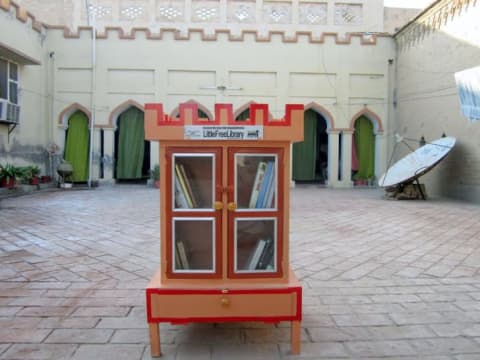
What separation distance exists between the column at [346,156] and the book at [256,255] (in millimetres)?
13063

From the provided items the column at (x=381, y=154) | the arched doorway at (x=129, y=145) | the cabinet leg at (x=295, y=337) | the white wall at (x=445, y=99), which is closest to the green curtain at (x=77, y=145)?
the arched doorway at (x=129, y=145)

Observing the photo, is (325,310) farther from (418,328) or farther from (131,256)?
(131,256)

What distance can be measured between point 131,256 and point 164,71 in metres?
11.1

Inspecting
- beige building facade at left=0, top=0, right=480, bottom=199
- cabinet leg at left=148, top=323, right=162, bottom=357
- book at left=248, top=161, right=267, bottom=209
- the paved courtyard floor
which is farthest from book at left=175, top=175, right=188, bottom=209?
beige building facade at left=0, top=0, right=480, bottom=199

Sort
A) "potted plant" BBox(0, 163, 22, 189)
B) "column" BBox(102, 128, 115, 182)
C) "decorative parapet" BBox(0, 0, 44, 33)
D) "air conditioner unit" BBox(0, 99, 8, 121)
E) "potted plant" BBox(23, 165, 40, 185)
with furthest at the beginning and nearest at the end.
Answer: "column" BBox(102, 128, 115, 182)
"potted plant" BBox(23, 165, 40, 185)
"decorative parapet" BBox(0, 0, 44, 33)
"air conditioner unit" BBox(0, 99, 8, 121)
"potted plant" BBox(0, 163, 22, 189)

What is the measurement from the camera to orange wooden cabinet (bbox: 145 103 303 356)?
2.38 meters

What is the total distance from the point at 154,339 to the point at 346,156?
533 inches

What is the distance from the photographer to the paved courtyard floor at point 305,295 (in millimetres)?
2459

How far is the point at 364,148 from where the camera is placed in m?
15.3

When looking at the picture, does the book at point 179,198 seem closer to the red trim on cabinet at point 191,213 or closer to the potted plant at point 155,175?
the red trim on cabinet at point 191,213

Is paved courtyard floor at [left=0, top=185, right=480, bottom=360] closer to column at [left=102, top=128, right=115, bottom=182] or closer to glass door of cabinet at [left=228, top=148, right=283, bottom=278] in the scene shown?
glass door of cabinet at [left=228, top=148, right=283, bottom=278]

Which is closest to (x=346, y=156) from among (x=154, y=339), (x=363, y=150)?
(x=363, y=150)

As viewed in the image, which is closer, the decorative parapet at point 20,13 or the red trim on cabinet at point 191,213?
the red trim on cabinet at point 191,213

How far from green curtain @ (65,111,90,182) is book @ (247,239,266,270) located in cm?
1349
